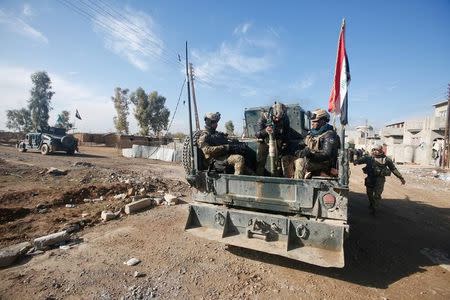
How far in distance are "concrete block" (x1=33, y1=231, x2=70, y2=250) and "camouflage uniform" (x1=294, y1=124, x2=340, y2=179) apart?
13.0ft

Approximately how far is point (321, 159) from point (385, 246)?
7.50 ft

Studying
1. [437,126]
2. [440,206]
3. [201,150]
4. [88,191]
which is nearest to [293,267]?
[201,150]

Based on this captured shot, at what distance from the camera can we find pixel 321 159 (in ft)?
12.3

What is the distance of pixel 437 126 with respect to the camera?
26.4 m

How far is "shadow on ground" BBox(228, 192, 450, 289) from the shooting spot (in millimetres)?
3662

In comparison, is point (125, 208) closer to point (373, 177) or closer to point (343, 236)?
point (343, 236)

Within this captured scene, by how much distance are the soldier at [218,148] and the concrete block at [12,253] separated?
10.00 feet

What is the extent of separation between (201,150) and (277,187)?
1.40 metres

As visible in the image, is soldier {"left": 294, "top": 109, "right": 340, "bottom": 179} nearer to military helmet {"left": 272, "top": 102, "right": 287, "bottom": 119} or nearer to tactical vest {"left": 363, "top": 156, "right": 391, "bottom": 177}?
military helmet {"left": 272, "top": 102, "right": 287, "bottom": 119}

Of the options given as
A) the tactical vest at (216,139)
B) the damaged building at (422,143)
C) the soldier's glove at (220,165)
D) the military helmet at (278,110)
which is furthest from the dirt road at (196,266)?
the damaged building at (422,143)

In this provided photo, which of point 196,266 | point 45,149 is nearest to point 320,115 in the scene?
point 196,266

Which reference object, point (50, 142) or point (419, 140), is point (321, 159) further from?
point (419, 140)

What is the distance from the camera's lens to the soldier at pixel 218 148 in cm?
422

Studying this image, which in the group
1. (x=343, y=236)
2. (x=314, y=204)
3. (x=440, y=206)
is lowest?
(x=440, y=206)
